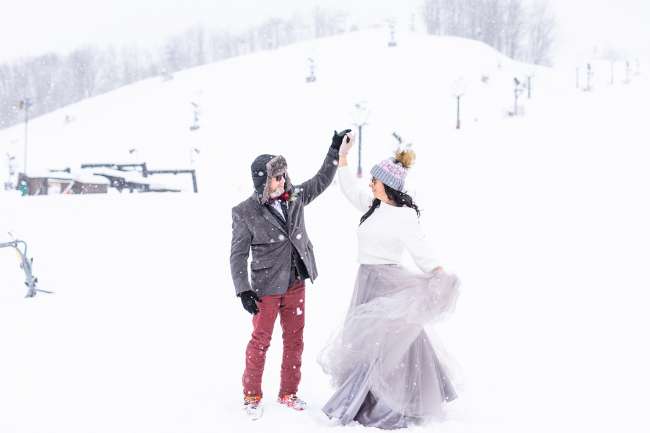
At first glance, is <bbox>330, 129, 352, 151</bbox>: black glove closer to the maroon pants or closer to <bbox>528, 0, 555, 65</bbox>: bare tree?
the maroon pants

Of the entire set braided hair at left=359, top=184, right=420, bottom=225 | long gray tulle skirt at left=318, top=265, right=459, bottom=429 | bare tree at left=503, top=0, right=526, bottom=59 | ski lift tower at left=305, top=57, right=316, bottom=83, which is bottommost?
long gray tulle skirt at left=318, top=265, right=459, bottom=429

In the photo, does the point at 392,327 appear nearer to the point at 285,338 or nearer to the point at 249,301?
→ the point at 285,338

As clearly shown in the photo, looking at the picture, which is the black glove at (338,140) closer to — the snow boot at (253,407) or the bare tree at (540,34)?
the snow boot at (253,407)

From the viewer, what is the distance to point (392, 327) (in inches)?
150

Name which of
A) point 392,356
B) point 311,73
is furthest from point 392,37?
point 392,356

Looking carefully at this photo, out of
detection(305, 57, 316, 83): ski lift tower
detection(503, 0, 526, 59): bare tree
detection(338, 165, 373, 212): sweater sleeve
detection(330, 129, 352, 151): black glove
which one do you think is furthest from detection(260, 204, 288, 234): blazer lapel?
detection(503, 0, 526, 59): bare tree

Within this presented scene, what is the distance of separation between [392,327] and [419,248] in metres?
0.54

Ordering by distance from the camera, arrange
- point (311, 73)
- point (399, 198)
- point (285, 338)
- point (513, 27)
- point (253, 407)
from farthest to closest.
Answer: point (513, 27), point (311, 73), point (285, 338), point (253, 407), point (399, 198)

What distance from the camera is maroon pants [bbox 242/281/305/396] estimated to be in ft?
13.1

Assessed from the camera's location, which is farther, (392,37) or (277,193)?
(392,37)

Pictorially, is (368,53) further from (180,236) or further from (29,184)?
(180,236)

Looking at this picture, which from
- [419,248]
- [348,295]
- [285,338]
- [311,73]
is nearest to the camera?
[419,248]

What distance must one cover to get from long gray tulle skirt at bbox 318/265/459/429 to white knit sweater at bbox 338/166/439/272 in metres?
0.07

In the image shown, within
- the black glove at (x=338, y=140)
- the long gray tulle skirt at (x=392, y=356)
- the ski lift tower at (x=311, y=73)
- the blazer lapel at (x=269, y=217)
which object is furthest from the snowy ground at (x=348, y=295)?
the ski lift tower at (x=311, y=73)
